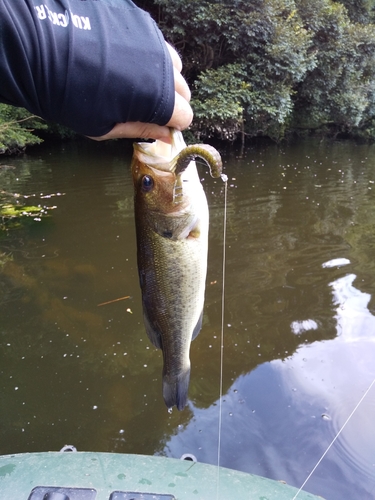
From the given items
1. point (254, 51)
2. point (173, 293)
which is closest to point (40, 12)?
point (173, 293)

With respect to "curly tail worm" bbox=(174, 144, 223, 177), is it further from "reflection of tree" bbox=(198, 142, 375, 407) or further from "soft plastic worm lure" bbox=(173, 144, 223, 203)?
"reflection of tree" bbox=(198, 142, 375, 407)

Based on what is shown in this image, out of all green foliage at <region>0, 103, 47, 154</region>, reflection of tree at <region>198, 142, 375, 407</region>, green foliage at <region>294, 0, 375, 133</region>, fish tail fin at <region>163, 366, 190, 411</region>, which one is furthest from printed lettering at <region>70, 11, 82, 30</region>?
green foliage at <region>294, 0, 375, 133</region>

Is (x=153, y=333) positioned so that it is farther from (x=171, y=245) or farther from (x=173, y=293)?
(x=171, y=245)

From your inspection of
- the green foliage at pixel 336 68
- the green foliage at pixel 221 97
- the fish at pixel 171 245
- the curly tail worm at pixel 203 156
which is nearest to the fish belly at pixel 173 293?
the fish at pixel 171 245

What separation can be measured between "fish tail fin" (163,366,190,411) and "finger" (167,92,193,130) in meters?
1.13

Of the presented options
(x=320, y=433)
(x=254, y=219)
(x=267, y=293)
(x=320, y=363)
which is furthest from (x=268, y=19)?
(x=320, y=433)

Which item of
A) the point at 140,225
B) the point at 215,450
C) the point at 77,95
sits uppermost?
the point at 77,95

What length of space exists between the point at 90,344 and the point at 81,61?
342 cm

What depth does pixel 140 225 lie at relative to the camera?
64.0 inches

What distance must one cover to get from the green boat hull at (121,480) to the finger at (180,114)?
65.1 inches

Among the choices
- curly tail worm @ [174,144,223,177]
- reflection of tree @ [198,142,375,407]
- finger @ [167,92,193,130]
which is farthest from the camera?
reflection of tree @ [198,142,375,407]

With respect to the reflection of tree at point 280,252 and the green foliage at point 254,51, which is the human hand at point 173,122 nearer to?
the reflection of tree at point 280,252

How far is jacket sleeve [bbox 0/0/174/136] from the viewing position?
94 centimetres

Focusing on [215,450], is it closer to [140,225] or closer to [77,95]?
[140,225]
